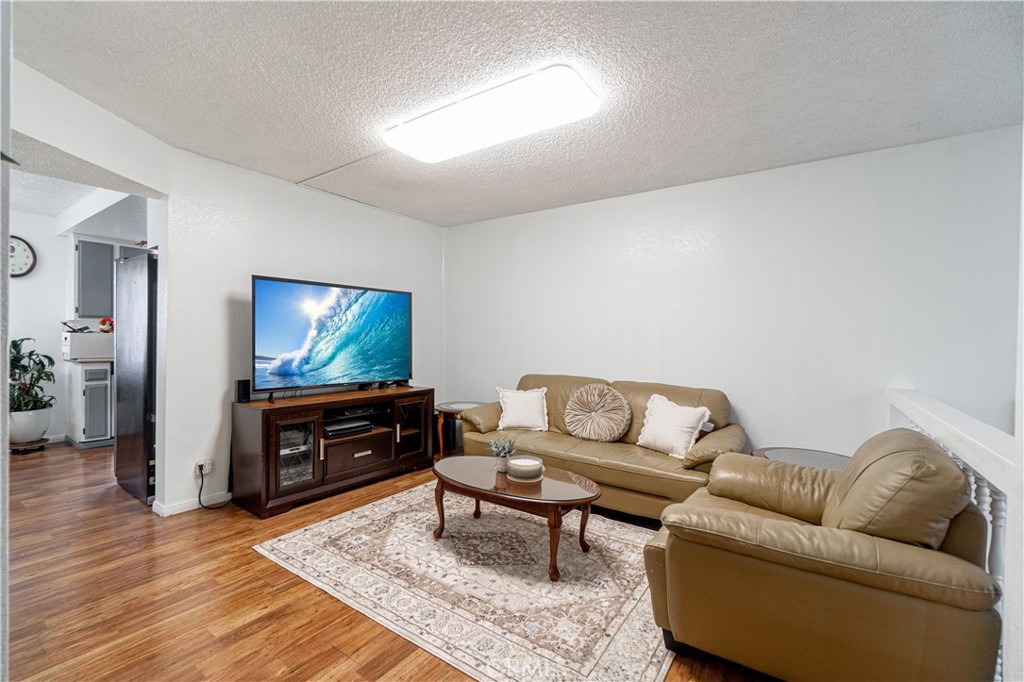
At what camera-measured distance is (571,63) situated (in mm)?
2020

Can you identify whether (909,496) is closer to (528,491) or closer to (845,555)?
(845,555)

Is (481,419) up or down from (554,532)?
up

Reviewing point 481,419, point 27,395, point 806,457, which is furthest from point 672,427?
point 27,395

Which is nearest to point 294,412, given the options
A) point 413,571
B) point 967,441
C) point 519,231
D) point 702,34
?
point 413,571

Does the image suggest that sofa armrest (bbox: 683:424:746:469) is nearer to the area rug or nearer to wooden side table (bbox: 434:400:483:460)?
the area rug

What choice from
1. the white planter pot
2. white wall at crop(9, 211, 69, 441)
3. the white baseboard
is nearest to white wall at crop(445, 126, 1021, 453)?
the white baseboard

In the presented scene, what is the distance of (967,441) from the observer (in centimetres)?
155

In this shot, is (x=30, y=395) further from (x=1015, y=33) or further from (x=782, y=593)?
(x=1015, y=33)

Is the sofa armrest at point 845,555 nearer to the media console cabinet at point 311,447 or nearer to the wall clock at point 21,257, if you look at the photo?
the media console cabinet at point 311,447

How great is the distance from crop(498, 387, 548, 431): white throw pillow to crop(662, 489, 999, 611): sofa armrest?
7.42 feet

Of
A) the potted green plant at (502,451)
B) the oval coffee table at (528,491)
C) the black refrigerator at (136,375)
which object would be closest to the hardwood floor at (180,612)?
the black refrigerator at (136,375)

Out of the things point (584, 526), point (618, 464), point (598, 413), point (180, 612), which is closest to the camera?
point (180, 612)

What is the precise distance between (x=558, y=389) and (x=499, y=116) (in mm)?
2465

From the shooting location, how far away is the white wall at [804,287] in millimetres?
2635
